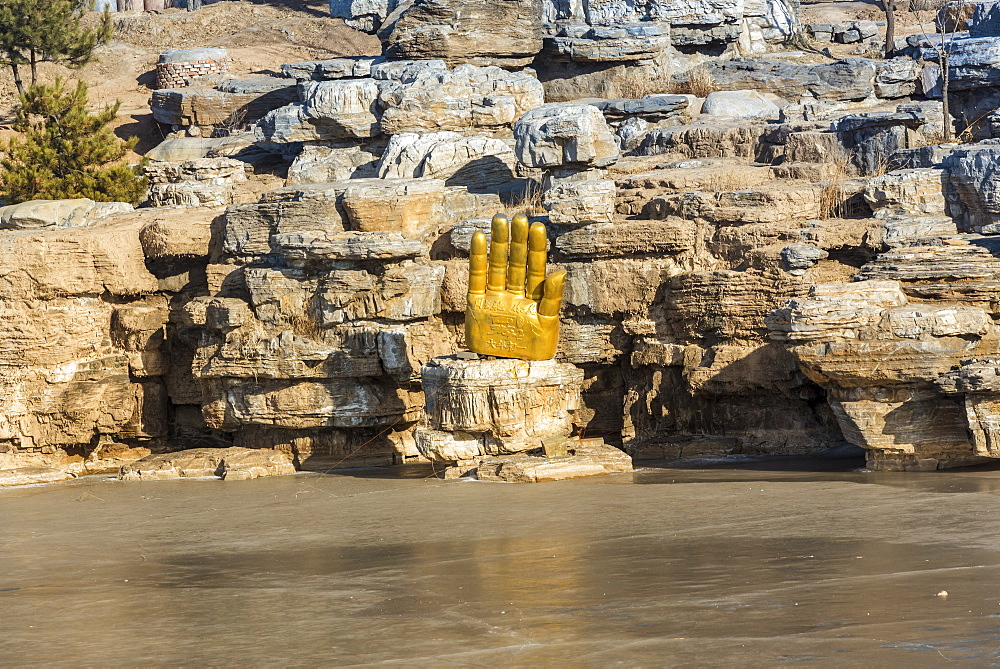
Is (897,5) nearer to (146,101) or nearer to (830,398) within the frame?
(146,101)

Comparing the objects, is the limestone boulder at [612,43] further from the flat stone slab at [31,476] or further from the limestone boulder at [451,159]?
the flat stone slab at [31,476]

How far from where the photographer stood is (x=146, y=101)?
2270 centimetres

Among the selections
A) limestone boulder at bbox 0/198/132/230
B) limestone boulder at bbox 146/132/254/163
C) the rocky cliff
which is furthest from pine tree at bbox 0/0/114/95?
the rocky cliff

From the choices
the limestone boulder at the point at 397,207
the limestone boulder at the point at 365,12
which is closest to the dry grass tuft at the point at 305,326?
the limestone boulder at the point at 397,207

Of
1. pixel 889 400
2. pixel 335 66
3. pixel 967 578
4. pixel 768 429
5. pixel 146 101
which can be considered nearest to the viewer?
pixel 967 578

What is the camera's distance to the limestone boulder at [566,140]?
42.2ft

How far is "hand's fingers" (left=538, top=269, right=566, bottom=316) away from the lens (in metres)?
10.1

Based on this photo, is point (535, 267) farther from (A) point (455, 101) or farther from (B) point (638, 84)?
(B) point (638, 84)

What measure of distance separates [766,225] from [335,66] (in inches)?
402

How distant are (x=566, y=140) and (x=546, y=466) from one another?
4.41m

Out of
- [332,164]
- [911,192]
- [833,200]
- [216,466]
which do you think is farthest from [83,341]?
[911,192]

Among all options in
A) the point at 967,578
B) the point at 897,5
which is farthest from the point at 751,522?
the point at 897,5

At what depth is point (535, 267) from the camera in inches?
406

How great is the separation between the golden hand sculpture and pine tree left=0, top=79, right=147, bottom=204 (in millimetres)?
7040
